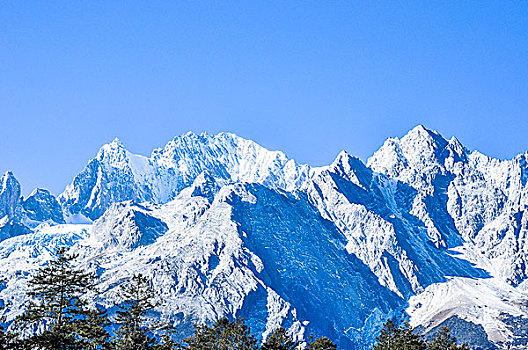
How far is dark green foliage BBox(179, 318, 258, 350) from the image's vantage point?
136 meters

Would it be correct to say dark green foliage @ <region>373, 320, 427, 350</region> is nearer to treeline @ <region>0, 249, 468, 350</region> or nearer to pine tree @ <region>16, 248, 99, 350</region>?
treeline @ <region>0, 249, 468, 350</region>

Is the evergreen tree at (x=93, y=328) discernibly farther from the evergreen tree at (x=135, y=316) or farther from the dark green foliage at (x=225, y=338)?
the dark green foliage at (x=225, y=338)

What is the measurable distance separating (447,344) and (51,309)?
315 ft

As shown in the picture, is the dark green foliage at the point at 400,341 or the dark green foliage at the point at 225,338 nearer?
the dark green foliage at the point at 225,338

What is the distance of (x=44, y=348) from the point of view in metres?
81.6

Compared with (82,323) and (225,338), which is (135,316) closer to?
(82,323)

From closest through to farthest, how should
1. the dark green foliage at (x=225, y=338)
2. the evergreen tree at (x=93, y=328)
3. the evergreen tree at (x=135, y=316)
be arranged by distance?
1. the evergreen tree at (x=93, y=328)
2. the evergreen tree at (x=135, y=316)
3. the dark green foliage at (x=225, y=338)

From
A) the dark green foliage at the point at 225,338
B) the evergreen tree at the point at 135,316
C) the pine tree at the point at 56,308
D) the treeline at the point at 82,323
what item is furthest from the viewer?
the dark green foliage at the point at 225,338

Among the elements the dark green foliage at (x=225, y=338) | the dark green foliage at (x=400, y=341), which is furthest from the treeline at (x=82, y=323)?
the dark green foliage at (x=400, y=341)

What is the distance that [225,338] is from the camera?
450 feet

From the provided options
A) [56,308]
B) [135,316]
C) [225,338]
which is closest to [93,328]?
[56,308]

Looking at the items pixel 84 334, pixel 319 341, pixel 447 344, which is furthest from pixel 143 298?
pixel 447 344

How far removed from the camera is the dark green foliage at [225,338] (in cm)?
13600

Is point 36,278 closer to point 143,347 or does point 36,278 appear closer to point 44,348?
point 44,348
